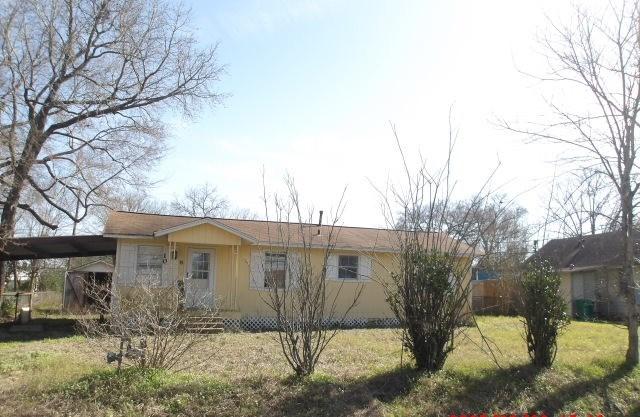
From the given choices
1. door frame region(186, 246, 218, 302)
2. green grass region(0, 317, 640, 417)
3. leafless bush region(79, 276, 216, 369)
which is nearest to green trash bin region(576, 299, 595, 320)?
green grass region(0, 317, 640, 417)

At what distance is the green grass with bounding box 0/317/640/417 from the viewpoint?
6648mm

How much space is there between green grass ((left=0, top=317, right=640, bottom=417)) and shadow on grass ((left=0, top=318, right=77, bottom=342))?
14.1 feet

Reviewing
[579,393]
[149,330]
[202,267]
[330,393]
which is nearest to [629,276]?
[579,393]

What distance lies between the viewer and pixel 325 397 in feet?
23.1

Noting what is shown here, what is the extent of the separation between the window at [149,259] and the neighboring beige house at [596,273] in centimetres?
1614

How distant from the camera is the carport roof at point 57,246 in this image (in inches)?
636

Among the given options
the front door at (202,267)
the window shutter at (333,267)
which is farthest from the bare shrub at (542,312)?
the front door at (202,267)

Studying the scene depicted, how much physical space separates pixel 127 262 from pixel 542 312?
12.3 metres

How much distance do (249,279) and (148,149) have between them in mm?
7749

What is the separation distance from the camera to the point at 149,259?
17188 mm

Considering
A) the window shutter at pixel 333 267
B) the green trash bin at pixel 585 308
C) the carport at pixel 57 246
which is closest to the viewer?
the carport at pixel 57 246

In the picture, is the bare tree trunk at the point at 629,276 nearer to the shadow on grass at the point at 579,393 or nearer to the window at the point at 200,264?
the shadow on grass at the point at 579,393

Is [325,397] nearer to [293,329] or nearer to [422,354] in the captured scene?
[293,329]

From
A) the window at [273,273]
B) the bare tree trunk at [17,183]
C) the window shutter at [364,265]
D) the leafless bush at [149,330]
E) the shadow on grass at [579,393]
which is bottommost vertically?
the shadow on grass at [579,393]
